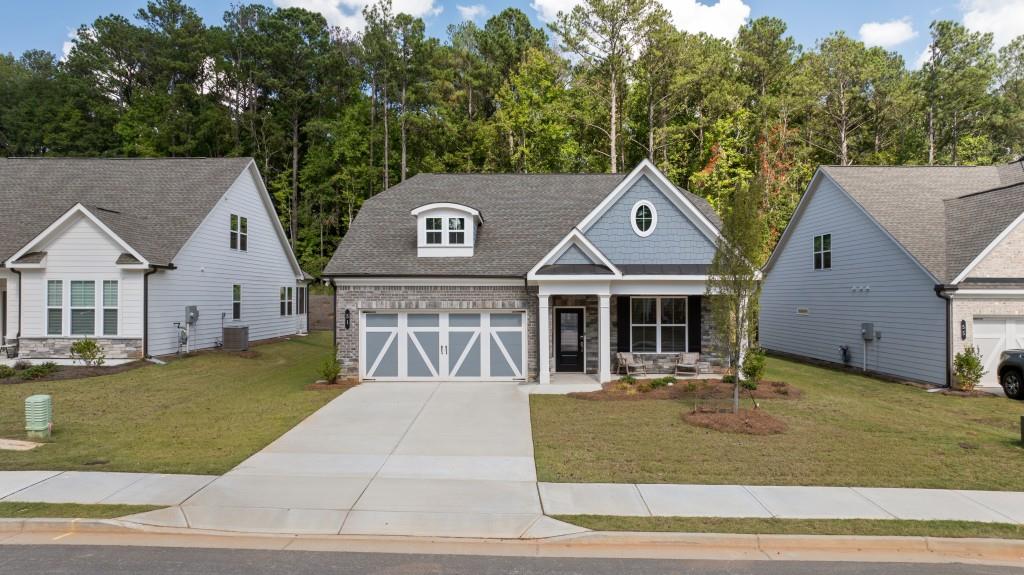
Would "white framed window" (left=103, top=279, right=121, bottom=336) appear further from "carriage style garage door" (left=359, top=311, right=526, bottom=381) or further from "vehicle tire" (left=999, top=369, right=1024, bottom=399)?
"vehicle tire" (left=999, top=369, right=1024, bottom=399)

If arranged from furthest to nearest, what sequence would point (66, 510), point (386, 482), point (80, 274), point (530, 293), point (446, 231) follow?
point (80, 274), point (446, 231), point (530, 293), point (386, 482), point (66, 510)

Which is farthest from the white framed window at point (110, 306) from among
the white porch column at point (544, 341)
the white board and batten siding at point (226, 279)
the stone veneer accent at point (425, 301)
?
the white porch column at point (544, 341)

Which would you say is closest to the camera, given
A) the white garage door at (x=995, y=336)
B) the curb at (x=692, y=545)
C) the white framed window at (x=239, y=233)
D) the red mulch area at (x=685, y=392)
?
the curb at (x=692, y=545)

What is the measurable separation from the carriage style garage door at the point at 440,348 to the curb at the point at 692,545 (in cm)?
994

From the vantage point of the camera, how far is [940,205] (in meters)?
18.9

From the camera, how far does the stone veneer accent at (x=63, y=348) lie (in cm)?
1803

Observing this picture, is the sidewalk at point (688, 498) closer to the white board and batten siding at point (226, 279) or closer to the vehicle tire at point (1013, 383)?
the vehicle tire at point (1013, 383)

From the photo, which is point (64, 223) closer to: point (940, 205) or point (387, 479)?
point (387, 479)

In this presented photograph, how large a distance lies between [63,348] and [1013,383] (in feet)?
93.1

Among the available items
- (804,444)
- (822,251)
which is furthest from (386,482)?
(822,251)

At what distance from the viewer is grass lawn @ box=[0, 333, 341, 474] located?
848cm

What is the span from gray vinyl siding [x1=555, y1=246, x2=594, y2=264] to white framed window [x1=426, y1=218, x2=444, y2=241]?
13.2ft

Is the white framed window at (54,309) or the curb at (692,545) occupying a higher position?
the white framed window at (54,309)

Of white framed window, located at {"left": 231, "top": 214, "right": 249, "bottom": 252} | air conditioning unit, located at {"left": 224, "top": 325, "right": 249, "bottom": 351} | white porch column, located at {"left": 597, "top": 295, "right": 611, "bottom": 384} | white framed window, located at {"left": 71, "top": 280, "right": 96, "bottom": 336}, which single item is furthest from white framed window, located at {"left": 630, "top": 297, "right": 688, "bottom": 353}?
white framed window, located at {"left": 71, "top": 280, "right": 96, "bottom": 336}
